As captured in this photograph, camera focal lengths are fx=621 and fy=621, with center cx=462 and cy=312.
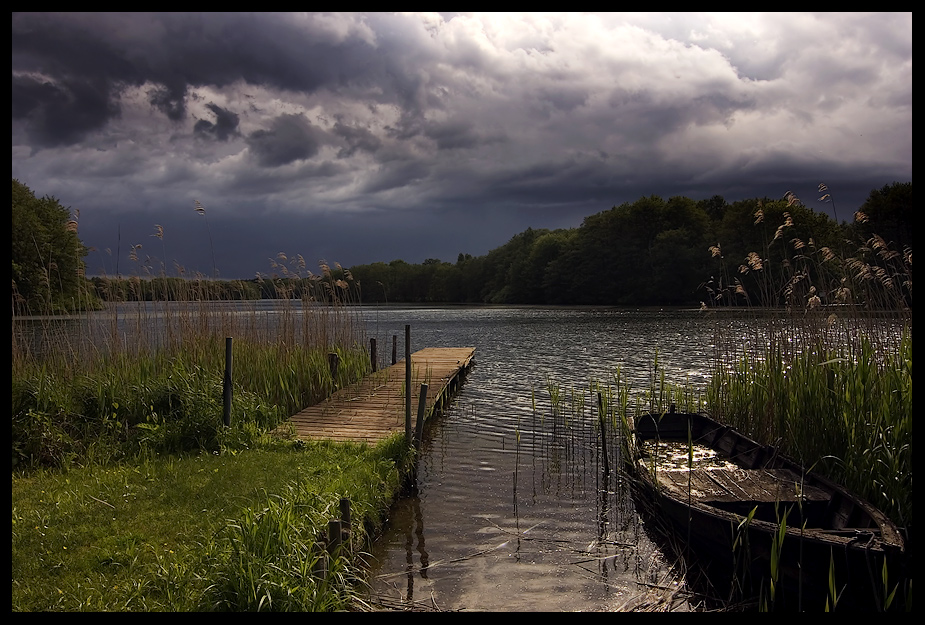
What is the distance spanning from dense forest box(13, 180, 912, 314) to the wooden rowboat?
7.98 meters

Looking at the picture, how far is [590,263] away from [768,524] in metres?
74.3

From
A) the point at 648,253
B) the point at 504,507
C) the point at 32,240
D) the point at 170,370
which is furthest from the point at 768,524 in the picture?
the point at 648,253

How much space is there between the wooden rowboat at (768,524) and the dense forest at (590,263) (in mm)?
7984

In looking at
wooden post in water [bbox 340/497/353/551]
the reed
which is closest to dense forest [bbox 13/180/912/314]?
the reed

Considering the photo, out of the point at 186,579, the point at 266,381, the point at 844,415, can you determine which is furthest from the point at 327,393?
the point at 844,415

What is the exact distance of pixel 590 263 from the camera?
78.2 metres

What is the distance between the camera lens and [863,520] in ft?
19.1

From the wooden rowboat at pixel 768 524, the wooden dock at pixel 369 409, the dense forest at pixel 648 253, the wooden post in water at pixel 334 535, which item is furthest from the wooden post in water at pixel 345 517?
the dense forest at pixel 648 253

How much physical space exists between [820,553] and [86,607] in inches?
223

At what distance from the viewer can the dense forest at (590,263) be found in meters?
15.9

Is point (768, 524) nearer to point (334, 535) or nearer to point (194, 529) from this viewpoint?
point (334, 535)

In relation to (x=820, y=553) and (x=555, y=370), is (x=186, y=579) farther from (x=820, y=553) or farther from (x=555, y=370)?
(x=555, y=370)

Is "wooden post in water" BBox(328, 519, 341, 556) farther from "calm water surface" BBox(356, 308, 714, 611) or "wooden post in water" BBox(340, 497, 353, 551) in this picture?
"calm water surface" BBox(356, 308, 714, 611)

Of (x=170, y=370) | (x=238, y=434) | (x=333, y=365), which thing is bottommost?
(x=238, y=434)
